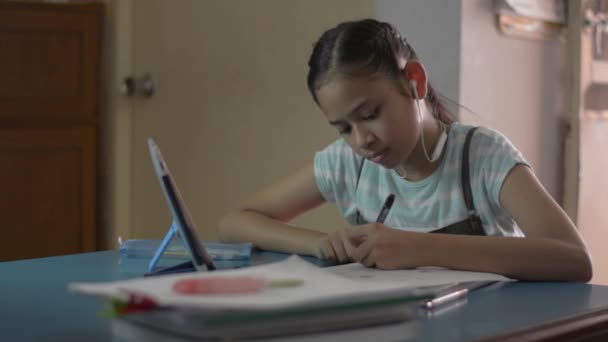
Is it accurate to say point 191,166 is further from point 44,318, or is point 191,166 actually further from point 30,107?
point 44,318

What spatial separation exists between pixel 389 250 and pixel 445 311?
0.86 feet

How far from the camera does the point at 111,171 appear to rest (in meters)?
3.39

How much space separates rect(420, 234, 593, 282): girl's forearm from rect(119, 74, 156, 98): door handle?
2.18 meters

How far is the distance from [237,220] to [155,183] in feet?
5.45

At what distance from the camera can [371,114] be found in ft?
4.89

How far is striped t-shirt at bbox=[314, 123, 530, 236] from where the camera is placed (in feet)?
5.17

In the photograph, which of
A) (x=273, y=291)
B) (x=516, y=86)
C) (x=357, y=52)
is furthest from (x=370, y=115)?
(x=516, y=86)

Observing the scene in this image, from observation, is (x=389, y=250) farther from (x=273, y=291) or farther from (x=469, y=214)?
(x=273, y=291)

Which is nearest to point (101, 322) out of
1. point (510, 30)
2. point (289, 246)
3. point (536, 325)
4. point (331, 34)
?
point (536, 325)

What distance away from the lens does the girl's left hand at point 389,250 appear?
4.23 ft

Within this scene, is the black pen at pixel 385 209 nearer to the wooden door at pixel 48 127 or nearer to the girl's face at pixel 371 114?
the girl's face at pixel 371 114

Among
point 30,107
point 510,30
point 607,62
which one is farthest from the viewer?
point 30,107

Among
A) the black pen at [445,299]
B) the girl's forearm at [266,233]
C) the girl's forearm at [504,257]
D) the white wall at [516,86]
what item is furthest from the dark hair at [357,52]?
the white wall at [516,86]

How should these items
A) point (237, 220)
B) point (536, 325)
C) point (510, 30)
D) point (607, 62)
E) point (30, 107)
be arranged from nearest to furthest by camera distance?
point (536, 325), point (237, 220), point (510, 30), point (607, 62), point (30, 107)
